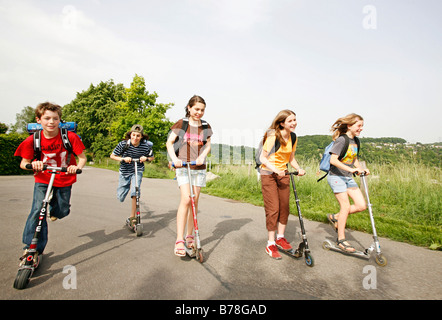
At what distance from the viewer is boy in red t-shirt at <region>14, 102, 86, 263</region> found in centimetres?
320

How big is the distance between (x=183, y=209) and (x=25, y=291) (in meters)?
1.88

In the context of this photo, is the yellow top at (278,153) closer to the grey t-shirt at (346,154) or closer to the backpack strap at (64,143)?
the grey t-shirt at (346,154)

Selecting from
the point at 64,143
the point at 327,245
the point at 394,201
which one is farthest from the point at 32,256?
the point at 394,201

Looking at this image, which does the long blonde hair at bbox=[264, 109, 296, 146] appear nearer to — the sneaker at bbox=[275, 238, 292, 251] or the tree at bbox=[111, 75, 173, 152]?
the sneaker at bbox=[275, 238, 292, 251]

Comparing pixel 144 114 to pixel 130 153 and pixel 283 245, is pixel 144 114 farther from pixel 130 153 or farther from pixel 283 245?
pixel 283 245

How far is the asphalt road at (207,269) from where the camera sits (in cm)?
263

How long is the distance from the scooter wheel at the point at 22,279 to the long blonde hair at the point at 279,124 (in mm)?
3256

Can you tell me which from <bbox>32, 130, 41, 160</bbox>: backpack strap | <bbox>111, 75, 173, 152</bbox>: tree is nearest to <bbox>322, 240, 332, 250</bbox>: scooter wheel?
<bbox>32, 130, 41, 160</bbox>: backpack strap

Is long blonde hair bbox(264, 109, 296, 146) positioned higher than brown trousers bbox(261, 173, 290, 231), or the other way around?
long blonde hair bbox(264, 109, 296, 146)

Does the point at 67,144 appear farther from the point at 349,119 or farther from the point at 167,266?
the point at 349,119

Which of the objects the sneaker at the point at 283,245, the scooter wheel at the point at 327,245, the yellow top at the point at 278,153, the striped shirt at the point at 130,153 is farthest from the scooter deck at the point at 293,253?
the striped shirt at the point at 130,153

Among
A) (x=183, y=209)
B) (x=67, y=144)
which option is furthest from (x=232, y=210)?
(x=67, y=144)

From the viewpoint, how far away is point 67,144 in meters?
3.54

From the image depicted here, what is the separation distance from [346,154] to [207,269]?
8.88 feet
